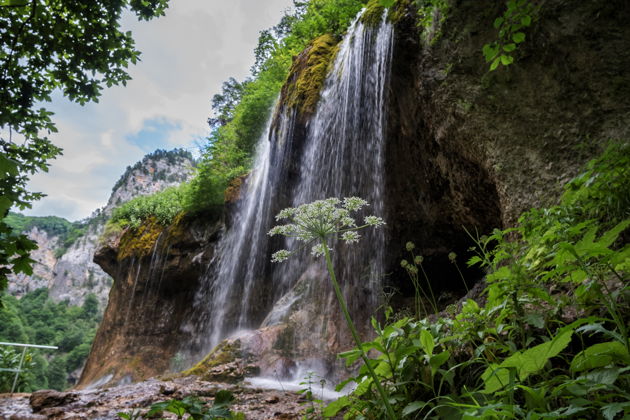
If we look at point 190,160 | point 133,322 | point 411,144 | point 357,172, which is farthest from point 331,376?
point 190,160

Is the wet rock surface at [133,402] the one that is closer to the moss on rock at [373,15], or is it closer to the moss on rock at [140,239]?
the moss on rock at [373,15]

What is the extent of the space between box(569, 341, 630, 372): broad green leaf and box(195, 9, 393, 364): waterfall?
5.21m

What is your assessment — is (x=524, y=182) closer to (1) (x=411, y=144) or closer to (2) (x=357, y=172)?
(1) (x=411, y=144)

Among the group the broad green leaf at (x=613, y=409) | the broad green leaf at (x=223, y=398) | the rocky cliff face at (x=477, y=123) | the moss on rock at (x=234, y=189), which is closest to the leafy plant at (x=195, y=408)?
the broad green leaf at (x=223, y=398)

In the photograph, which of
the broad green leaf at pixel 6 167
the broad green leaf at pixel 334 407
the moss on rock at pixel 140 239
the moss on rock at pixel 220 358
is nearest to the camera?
the broad green leaf at pixel 6 167

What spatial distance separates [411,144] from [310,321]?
3609 mm

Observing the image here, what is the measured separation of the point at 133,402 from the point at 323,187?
4625 millimetres

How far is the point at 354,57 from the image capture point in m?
6.61

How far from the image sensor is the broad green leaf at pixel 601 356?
1022 millimetres

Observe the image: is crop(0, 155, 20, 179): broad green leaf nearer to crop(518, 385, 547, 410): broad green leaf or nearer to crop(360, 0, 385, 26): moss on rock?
crop(518, 385, 547, 410): broad green leaf

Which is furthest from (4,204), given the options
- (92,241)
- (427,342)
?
(92,241)

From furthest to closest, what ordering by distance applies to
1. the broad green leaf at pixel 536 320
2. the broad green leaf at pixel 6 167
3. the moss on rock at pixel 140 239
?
the moss on rock at pixel 140 239 → the broad green leaf at pixel 536 320 → the broad green leaf at pixel 6 167

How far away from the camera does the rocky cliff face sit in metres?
3.26

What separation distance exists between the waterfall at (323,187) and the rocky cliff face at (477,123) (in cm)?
21
